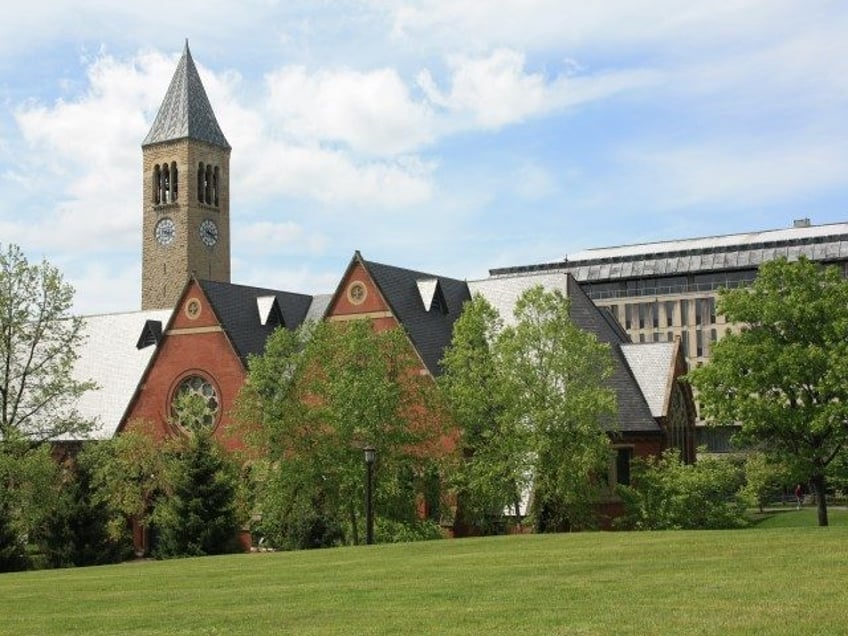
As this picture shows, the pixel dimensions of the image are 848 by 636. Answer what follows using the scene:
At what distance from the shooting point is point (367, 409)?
4519 centimetres

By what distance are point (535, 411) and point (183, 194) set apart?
214 feet

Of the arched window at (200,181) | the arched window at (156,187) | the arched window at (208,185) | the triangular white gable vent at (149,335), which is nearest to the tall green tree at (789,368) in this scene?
the triangular white gable vent at (149,335)

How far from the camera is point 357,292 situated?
190 feet

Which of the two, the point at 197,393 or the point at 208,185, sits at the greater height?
the point at 208,185

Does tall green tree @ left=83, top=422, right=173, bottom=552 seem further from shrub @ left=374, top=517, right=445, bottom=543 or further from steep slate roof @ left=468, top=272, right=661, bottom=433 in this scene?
steep slate roof @ left=468, top=272, right=661, bottom=433

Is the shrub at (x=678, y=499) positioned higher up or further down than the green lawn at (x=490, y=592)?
higher up

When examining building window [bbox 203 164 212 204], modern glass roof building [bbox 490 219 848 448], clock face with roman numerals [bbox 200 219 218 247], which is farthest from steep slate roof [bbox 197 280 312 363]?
modern glass roof building [bbox 490 219 848 448]

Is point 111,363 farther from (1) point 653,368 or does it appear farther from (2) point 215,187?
(2) point 215,187

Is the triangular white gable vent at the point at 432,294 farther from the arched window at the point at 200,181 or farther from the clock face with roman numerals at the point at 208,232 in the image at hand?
the arched window at the point at 200,181

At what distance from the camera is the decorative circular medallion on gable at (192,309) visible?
204 ft

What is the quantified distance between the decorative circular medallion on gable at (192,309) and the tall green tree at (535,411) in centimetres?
1812

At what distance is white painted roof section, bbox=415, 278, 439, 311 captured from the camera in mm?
58750

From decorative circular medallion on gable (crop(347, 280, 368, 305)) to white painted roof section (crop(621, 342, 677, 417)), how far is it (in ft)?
41.5

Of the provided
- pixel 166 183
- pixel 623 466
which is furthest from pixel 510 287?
pixel 166 183
